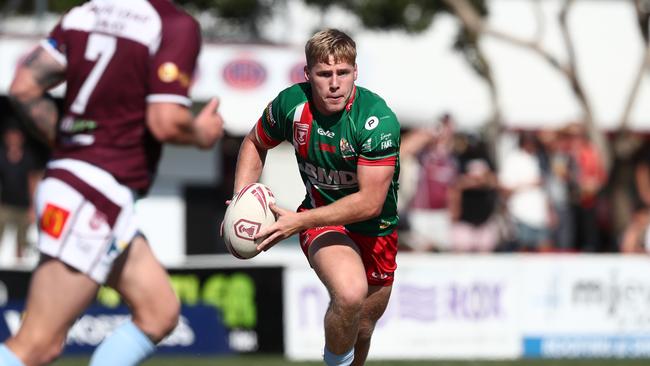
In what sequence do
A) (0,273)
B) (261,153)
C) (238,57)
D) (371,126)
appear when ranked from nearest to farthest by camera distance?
(371,126) < (261,153) < (0,273) < (238,57)

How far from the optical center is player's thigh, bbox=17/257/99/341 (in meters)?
4.91

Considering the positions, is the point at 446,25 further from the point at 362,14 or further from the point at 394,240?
the point at 394,240

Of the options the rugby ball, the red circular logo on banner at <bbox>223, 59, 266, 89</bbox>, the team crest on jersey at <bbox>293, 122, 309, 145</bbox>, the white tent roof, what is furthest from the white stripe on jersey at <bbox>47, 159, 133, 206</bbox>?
the white tent roof

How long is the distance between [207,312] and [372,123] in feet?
19.0

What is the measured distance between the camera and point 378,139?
6.47 meters

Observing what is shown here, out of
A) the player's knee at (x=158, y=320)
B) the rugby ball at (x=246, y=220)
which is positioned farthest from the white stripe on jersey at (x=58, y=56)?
the rugby ball at (x=246, y=220)

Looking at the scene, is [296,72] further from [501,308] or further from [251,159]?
[251,159]

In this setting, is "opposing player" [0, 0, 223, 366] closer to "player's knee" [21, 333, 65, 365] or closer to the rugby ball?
"player's knee" [21, 333, 65, 365]

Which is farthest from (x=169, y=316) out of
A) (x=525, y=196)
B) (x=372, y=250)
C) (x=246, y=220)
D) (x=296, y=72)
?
(x=296, y=72)

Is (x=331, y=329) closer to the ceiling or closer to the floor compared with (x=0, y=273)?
closer to the ceiling

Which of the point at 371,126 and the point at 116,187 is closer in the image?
the point at 116,187

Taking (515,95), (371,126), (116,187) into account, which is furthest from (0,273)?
(515,95)

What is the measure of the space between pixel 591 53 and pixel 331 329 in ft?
73.7

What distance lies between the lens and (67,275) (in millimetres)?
5012
